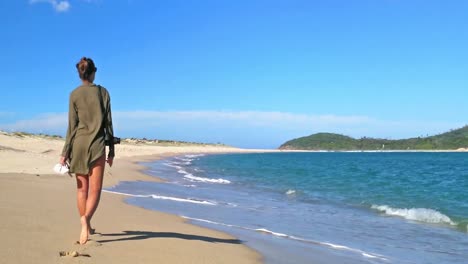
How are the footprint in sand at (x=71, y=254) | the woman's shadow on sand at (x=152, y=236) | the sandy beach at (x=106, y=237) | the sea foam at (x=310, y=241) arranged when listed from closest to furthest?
1. the footprint in sand at (x=71, y=254)
2. the sandy beach at (x=106, y=237)
3. the woman's shadow on sand at (x=152, y=236)
4. the sea foam at (x=310, y=241)

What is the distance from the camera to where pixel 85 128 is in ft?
16.9

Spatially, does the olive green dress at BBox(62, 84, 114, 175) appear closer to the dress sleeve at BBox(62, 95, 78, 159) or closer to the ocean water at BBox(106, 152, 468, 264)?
the dress sleeve at BBox(62, 95, 78, 159)

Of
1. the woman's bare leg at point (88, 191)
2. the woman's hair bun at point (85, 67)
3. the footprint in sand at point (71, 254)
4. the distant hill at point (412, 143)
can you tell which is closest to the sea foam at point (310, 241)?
the woman's bare leg at point (88, 191)

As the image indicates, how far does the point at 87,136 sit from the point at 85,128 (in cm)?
10

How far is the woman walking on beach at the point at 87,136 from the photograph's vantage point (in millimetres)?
5070

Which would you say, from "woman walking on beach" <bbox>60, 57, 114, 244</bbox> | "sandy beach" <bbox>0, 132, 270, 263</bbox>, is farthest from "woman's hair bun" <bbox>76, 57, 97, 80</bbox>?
"sandy beach" <bbox>0, 132, 270, 263</bbox>

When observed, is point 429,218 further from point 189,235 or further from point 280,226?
point 189,235

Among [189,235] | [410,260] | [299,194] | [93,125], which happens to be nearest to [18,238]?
[93,125]

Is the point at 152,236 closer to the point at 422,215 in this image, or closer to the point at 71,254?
the point at 71,254

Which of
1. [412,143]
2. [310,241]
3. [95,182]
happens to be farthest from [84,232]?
[412,143]

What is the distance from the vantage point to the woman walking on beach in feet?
16.6

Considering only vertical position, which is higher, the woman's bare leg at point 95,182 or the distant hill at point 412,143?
the distant hill at point 412,143

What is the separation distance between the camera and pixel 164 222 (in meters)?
8.12

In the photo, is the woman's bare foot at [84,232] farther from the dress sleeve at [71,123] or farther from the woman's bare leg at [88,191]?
the dress sleeve at [71,123]
